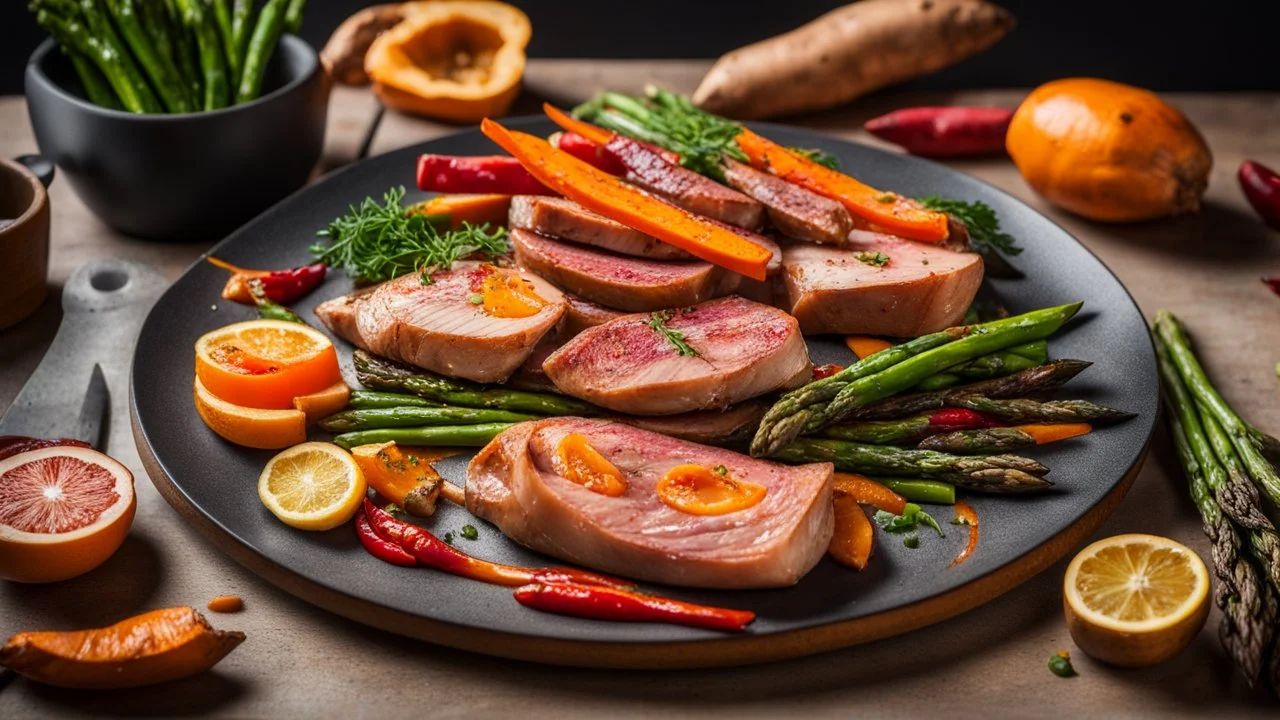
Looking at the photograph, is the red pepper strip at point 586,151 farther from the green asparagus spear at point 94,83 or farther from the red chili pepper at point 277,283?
the green asparagus spear at point 94,83

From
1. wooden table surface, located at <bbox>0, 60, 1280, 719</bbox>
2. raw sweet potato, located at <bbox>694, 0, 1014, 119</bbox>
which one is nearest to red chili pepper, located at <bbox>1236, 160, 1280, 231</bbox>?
raw sweet potato, located at <bbox>694, 0, 1014, 119</bbox>

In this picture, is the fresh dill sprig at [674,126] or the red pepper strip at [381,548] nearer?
the red pepper strip at [381,548]

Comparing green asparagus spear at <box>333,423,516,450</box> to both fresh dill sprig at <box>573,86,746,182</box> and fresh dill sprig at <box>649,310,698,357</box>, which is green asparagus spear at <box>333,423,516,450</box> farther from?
fresh dill sprig at <box>573,86,746,182</box>

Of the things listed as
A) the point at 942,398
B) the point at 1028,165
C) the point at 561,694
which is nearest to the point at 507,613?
the point at 561,694

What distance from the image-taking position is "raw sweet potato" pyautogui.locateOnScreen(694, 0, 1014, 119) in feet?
22.6

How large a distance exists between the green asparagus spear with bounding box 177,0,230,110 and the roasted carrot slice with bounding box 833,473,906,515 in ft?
12.2

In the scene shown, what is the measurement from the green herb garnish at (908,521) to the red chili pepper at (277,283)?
2.69 metres

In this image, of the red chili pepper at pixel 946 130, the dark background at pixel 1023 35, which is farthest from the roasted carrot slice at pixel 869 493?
the dark background at pixel 1023 35

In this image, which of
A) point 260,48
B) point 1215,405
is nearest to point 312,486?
point 260,48

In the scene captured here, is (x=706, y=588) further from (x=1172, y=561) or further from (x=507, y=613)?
(x=1172, y=561)

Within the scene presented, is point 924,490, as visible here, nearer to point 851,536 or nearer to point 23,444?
point 851,536

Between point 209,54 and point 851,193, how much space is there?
3277 mm

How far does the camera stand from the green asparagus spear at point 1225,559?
11.6 ft

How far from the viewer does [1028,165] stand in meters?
6.06
